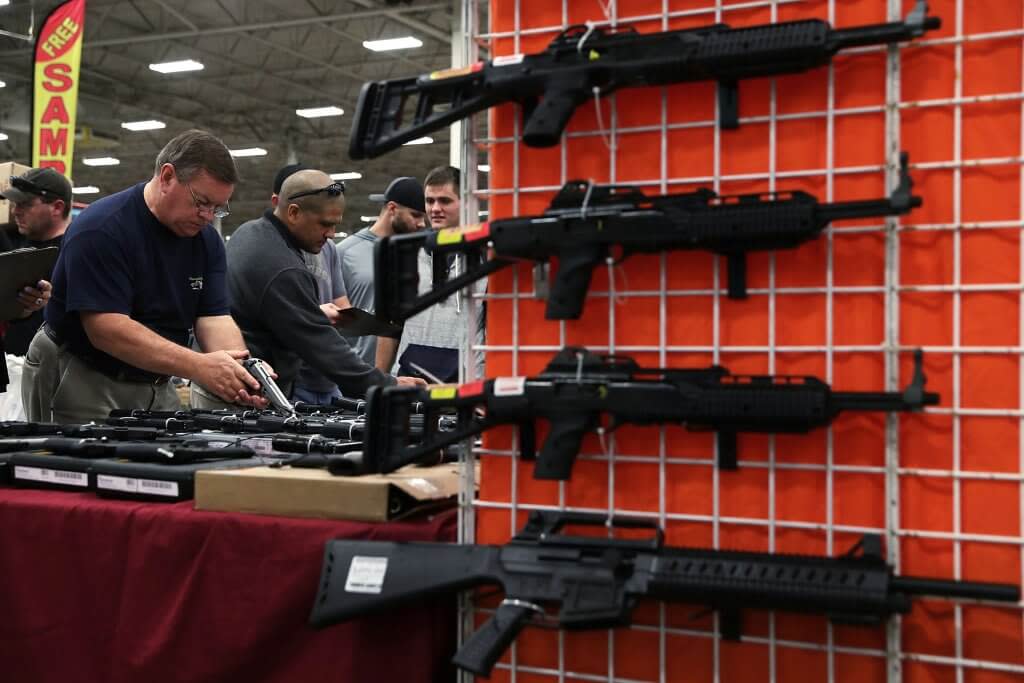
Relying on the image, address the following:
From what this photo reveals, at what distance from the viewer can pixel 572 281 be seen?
1.47 meters

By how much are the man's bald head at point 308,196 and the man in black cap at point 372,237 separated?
2.37 feet

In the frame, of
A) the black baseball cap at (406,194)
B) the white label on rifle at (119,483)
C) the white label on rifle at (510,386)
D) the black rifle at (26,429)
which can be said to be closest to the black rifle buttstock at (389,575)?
the white label on rifle at (510,386)

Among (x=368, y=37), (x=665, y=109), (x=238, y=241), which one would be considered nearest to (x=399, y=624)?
(x=665, y=109)

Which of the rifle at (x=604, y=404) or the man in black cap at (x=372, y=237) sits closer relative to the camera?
the rifle at (x=604, y=404)

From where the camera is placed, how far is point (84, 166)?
1959 centimetres

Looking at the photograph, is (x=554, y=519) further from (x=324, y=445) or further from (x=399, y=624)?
(x=324, y=445)

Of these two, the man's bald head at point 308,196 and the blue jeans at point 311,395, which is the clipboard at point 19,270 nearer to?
the man's bald head at point 308,196

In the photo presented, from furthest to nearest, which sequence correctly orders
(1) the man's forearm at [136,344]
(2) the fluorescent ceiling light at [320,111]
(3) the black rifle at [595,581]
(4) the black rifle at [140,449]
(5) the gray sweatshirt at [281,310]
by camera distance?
(2) the fluorescent ceiling light at [320,111] < (5) the gray sweatshirt at [281,310] < (1) the man's forearm at [136,344] < (4) the black rifle at [140,449] < (3) the black rifle at [595,581]

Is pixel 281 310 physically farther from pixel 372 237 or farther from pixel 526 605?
pixel 526 605

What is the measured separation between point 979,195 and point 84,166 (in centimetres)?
2075

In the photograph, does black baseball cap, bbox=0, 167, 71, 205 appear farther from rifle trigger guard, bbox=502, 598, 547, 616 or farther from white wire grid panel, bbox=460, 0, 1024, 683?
rifle trigger guard, bbox=502, 598, 547, 616

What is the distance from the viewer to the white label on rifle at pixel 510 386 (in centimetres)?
149

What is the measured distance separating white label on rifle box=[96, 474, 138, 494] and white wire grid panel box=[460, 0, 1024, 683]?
818 mm

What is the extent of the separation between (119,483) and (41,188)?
2.60 m
